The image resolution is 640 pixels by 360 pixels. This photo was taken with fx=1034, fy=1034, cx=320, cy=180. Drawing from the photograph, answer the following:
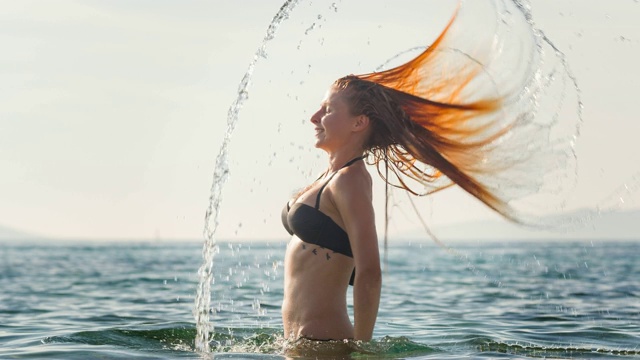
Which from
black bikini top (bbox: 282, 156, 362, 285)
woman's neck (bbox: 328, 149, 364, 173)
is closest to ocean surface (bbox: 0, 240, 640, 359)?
black bikini top (bbox: 282, 156, 362, 285)

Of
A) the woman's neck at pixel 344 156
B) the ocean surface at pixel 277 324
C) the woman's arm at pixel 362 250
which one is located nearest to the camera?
the woman's arm at pixel 362 250

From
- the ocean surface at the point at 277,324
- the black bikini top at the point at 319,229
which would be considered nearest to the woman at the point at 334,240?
the black bikini top at the point at 319,229

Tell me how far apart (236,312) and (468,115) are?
5.72 m

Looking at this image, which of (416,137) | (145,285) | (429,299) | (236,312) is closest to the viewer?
(416,137)

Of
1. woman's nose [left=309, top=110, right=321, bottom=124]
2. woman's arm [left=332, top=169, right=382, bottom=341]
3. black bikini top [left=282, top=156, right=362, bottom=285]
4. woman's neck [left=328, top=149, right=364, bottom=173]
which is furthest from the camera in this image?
woman's nose [left=309, top=110, right=321, bottom=124]

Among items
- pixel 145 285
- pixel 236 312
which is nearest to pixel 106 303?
pixel 236 312

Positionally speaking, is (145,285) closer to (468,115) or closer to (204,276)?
(204,276)

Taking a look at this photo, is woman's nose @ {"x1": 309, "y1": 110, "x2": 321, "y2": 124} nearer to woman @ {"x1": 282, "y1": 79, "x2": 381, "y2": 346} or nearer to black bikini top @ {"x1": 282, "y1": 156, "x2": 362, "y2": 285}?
woman @ {"x1": 282, "y1": 79, "x2": 381, "y2": 346}

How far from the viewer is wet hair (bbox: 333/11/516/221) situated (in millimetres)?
6914

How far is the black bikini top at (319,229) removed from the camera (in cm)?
658

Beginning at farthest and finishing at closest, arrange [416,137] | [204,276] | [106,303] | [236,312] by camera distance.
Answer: [106,303]
[236,312]
[204,276]
[416,137]

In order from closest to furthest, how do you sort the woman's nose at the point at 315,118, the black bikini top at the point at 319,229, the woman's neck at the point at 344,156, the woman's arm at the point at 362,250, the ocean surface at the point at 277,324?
the woman's arm at the point at 362,250 < the black bikini top at the point at 319,229 < the woman's neck at the point at 344,156 < the woman's nose at the point at 315,118 < the ocean surface at the point at 277,324

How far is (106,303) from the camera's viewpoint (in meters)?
15.8

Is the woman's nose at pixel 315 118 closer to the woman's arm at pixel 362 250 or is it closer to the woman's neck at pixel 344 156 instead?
the woman's neck at pixel 344 156
